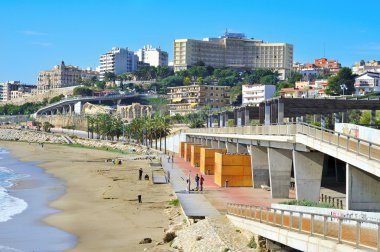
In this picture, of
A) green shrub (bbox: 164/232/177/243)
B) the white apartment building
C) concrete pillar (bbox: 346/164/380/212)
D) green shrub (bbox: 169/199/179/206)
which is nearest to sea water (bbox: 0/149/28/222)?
green shrub (bbox: 169/199/179/206)

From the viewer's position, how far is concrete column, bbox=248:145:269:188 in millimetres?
43625

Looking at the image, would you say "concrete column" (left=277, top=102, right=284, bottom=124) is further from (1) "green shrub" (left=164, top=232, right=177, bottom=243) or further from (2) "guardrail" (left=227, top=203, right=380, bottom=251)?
(2) "guardrail" (left=227, top=203, right=380, bottom=251)

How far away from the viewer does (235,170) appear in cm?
4575

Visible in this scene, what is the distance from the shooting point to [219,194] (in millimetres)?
40219

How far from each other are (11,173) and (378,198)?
60.3 meters

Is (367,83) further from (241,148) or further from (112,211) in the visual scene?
(112,211)

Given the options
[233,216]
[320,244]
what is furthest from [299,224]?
[233,216]

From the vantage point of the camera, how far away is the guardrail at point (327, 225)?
15367 millimetres

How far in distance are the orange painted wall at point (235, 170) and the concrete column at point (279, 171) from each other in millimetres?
7908

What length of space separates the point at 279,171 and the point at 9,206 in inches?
813

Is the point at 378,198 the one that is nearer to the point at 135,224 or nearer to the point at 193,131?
the point at 135,224

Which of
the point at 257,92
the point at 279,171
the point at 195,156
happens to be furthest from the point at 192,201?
the point at 257,92

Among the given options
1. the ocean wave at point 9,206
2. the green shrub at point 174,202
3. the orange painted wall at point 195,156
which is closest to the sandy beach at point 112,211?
the green shrub at point 174,202

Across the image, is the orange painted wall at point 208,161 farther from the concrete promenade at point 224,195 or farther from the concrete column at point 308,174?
the concrete column at point 308,174
